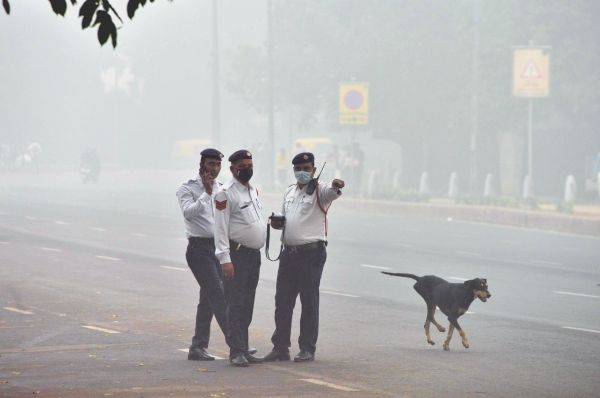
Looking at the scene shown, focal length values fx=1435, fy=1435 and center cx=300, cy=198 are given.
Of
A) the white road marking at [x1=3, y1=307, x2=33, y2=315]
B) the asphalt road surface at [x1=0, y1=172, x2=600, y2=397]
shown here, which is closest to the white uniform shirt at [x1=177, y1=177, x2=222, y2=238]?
the asphalt road surface at [x1=0, y1=172, x2=600, y2=397]

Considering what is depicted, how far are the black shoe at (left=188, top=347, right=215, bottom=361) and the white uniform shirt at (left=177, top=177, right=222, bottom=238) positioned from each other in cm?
91

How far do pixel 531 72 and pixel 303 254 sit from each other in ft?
97.4

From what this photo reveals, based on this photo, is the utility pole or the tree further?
the utility pole

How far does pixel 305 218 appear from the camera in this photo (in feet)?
36.7

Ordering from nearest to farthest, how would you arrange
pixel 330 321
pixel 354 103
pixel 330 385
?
pixel 330 385, pixel 330 321, pixel 354 103

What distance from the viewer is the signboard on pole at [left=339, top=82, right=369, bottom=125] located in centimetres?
4566

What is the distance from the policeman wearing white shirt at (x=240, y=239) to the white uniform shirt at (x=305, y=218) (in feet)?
0.95

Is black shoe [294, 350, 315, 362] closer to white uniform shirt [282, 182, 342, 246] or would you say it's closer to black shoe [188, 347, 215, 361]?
black shoe [188, 347, 215, 361]

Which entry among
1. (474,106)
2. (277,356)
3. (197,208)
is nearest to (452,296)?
(277,356)

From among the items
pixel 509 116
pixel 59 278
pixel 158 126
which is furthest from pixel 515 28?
pixel 158 126

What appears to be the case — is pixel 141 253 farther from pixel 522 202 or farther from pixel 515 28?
pixel 515 28

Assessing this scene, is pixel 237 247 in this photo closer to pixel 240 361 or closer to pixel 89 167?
pixel 240 361

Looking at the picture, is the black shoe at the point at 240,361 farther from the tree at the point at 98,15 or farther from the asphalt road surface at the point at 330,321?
the tree at the point at 98,15

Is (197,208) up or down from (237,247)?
up
